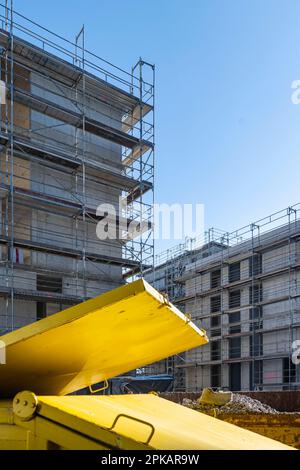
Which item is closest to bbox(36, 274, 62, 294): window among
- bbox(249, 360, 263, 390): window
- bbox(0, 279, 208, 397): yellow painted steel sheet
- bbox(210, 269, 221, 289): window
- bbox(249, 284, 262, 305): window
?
bbox(249, 284, 262, 305): window

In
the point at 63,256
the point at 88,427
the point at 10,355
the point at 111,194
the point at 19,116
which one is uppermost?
the point at 19,116

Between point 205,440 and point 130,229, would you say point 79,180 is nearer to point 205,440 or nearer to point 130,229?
point 130,229

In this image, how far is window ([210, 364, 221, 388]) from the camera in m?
25.9

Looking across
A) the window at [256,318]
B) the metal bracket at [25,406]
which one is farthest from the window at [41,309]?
the metal bracket at [25,406]

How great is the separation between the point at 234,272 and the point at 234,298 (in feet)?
4.53

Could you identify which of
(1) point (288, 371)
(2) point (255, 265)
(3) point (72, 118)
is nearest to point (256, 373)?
(1) point (288, 371)

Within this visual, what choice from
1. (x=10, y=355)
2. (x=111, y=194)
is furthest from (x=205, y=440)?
(x=111, y=194)

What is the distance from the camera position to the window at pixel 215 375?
25.9 metres

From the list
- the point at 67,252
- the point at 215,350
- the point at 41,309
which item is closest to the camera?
the point at 67,252

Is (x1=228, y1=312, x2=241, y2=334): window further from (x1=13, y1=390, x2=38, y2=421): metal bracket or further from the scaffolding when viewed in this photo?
(x1=13, y1=390, x2=38, y2=421): metal bracket

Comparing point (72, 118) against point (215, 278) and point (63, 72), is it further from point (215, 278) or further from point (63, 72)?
point (215, 278)

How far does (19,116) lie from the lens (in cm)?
1927

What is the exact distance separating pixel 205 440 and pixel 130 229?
707 inches

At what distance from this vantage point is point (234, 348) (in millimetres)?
25141
